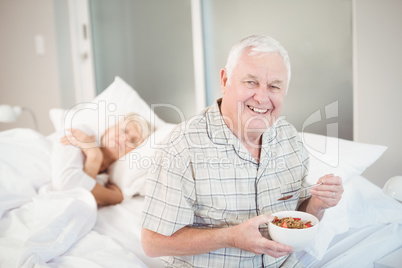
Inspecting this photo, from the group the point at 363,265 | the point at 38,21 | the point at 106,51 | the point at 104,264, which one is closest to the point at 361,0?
the point at 363,265

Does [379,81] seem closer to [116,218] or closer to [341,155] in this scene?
[341,155]

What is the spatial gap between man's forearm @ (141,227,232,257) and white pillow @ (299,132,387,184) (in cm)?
46

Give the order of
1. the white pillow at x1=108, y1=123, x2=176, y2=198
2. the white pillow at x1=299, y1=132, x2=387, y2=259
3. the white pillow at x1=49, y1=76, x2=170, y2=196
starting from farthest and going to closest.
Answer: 1. the white pillow at x1=49, y1=76, x2=170, y2=196
2. the white pillow at x1=108, y1=123, x2=176, y2=198
3. the white pillow at x1=299, y1=132, x2=387, y2=259

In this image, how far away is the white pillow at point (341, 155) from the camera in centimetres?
122

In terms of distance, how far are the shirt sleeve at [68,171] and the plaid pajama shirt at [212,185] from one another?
68cm

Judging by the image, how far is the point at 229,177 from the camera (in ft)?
3.14

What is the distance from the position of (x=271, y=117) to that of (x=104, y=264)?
0.60 meters

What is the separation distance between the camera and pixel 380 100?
1.20m

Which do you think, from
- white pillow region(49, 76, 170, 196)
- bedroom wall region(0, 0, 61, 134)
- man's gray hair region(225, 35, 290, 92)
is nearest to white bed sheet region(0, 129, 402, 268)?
white pillow region(49, 76, 170, 196)

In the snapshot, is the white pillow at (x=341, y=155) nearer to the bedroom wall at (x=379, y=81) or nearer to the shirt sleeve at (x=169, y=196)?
the bedroom wall at (x=379, y=81)

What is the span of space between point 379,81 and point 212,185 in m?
0.66

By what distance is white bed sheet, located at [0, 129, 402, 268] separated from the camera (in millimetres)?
1049

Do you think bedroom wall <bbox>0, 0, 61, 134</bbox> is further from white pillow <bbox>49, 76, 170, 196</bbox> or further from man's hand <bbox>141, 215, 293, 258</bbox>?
man's hand <bbox>141, 215, 293, 258</bbox>

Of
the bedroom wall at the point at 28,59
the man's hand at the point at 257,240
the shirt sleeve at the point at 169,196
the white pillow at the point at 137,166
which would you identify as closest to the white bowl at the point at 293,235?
the man's hand at the point at 257,240
